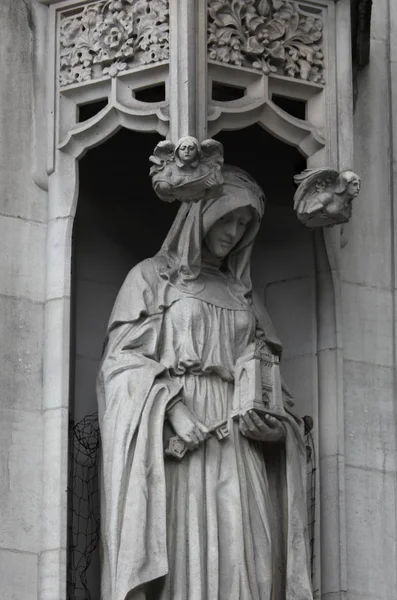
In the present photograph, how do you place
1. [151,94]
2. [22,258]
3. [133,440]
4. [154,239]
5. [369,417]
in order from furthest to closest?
[154,239], [369,417], [151,94], [22,258], [133,440]

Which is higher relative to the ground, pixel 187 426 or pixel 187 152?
pixel 187 152

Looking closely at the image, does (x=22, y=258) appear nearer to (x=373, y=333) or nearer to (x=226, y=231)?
(x=226, y=231)

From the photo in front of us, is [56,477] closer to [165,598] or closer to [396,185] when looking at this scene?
[165,598]

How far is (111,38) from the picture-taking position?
13398 mm

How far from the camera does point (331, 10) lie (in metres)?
13.7

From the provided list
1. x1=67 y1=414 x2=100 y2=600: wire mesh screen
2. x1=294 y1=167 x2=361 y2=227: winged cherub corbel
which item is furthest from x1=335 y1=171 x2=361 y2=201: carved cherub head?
x1=67 y1=414 x2=100 y2=600: wire mesh screen

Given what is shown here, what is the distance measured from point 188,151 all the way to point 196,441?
1.39 m

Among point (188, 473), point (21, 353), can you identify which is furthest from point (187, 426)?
point (21, 353)

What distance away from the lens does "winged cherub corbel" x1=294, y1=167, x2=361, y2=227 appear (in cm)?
1319

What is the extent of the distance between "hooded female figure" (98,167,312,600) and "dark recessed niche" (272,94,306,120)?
485 mm

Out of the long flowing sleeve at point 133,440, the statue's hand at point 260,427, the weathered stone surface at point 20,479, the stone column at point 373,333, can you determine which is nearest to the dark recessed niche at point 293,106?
the stone column at point 373,333

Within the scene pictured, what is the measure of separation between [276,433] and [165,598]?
39.9 inches

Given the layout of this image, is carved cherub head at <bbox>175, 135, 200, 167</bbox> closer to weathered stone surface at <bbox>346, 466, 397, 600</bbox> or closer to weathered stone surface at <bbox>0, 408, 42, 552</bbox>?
weathered stone surface at <bbox>0, 408, 42, 552</bbox>

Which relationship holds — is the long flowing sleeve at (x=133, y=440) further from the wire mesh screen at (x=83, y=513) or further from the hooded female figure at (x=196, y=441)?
the wire mesh screen at (x=83, y=513)
